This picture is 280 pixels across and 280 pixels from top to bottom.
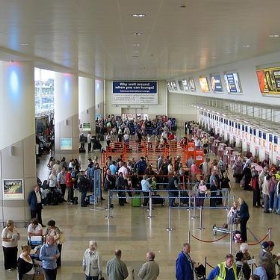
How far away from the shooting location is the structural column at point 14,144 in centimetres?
1523

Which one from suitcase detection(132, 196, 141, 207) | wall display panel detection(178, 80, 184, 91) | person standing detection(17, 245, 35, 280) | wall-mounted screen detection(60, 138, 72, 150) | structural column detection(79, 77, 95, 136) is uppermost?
wall display panel detection(178, 80, 184, 91)

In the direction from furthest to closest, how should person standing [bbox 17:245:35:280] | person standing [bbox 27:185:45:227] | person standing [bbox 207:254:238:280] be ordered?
person standing [bbox 27:185:45:227] < person standing [bbox 17:245:35:280] < person standing [bbox 207:254:238:280]

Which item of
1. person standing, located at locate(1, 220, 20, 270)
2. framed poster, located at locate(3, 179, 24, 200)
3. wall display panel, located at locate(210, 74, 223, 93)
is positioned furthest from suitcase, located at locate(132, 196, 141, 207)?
wall display panel, located at locate(210, 74, 223, 93)

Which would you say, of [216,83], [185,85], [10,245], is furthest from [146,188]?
[185,85]

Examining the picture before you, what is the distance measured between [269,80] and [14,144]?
7683 mm

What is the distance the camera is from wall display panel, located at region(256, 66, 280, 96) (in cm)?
1395

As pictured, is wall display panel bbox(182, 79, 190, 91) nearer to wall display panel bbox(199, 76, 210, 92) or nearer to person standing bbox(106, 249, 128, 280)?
wall display panel bbox(199, 76, 210, 92)

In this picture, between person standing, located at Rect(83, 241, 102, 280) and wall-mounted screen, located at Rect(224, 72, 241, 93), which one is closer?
person standing, located at Rect(83, 241, 102, 280)

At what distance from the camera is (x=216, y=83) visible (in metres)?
23.9

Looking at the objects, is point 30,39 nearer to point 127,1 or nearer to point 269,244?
point 127,1

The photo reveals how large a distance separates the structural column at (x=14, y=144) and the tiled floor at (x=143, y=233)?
949mm

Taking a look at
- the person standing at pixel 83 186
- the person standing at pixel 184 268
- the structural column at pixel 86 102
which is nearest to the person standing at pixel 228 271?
the person standing at pixel 184 268

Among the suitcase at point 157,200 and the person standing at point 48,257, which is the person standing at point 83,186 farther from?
the person standing at point 48,257

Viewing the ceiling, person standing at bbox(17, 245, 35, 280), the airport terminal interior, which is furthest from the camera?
person standing at bbox(17, 245, 35, 280)
